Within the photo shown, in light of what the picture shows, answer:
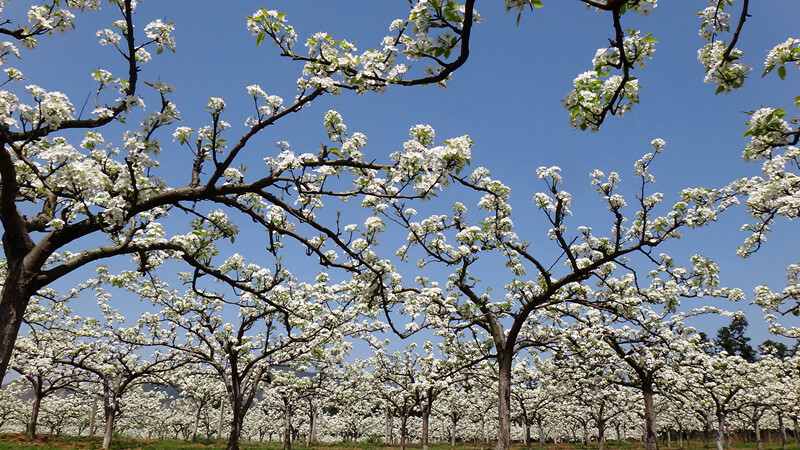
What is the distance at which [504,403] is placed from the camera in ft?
44.9

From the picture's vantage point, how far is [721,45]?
520 centimetres

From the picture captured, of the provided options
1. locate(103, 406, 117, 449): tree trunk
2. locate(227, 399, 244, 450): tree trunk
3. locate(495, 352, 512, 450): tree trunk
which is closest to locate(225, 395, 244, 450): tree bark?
locate(227, 399, 244, 450): tree trunk

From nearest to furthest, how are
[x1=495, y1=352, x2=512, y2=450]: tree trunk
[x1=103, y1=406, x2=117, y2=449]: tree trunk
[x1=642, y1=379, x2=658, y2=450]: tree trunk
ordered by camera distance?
[x1=495, y1=352, x2=512, y2=450]: tree trunk → [x1=642, y1=379, x2=658, y2=450]: tree trunk → [x1=103, y1=406, x2=117, y2=449]: tree trunk

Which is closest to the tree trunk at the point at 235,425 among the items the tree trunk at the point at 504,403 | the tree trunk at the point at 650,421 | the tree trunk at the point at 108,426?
the tree trunk at the point at 504,403

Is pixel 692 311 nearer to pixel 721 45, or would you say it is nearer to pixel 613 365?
pixel 613 365

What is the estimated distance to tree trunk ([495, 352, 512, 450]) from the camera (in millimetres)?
13445

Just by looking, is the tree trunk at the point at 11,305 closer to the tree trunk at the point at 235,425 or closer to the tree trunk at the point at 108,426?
the tree trunk at the point at 235,425

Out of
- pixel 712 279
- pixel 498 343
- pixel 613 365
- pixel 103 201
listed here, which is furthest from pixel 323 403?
pixel 103 201

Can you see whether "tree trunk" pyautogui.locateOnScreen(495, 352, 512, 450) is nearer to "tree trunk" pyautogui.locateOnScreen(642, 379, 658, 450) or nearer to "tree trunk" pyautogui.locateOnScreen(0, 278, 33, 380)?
"tree trunk" pyautogui.locateOnScreen(642, 379, 658, 450)

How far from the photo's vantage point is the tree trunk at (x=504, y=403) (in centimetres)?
1345

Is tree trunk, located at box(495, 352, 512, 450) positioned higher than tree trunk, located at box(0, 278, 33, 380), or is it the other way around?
tree trunk, located at box(0, 278, 33, 380)

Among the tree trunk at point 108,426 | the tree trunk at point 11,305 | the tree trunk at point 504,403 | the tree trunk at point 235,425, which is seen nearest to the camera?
the tree trunk at point 11,305

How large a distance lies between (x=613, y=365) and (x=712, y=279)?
8.98 m

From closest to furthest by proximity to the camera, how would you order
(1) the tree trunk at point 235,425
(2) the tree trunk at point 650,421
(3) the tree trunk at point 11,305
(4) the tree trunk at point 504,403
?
(3) the tree trunk at point 11,305
(4) the tree trunk at point 504,403
(1) the tree trunk at point 235,425
(2) the tree trunk at point 650,421
